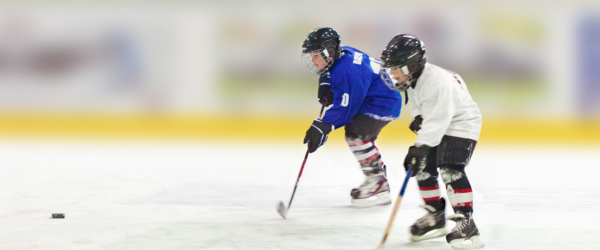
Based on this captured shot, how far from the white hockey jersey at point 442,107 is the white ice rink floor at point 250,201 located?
0.48 meters

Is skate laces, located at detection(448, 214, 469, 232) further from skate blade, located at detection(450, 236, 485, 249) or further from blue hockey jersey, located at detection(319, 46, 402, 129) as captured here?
blue hockey jersey, located at detection(319, 46, 402, 129)

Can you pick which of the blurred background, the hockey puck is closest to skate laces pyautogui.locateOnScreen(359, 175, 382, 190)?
the hockey puck

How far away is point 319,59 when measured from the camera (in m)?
3.16

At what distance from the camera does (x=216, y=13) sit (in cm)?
761

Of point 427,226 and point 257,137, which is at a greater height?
point 427,226

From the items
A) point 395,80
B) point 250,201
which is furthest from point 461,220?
point 250,201

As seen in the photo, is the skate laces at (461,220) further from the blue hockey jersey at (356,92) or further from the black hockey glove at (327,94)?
the black hockey glove at (327,94)

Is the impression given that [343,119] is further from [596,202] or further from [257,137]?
[257,137]

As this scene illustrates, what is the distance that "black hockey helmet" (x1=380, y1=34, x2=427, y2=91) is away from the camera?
2.28 metres

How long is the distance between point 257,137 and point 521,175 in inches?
131

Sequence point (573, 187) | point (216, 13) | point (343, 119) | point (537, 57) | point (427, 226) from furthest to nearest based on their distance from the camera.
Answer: point (216, 13), point (537, 57), point (573, 187), point (343, 119), point (427, 226)

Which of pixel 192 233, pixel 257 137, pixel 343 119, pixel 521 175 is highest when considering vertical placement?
pixel 343 119

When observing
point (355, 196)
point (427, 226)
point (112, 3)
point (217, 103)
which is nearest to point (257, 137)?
point (217, 103)

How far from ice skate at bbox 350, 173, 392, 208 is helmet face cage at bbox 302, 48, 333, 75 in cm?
68
